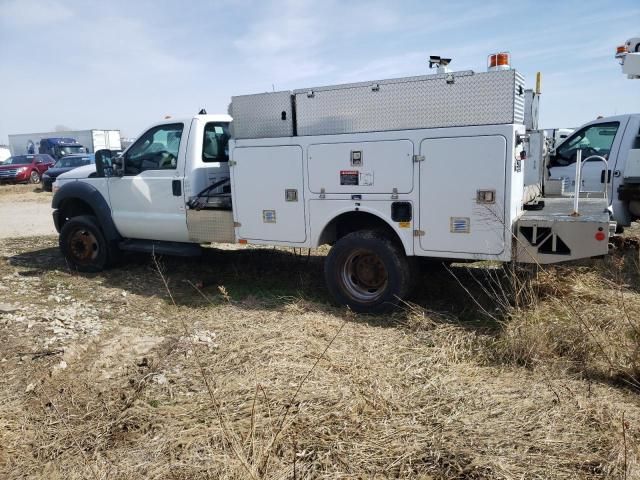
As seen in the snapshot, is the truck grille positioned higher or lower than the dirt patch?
higher

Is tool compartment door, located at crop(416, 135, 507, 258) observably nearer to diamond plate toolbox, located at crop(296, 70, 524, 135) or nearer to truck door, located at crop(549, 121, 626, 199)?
diamond plate toolbox, located at crop(296, 70, 524, 135)

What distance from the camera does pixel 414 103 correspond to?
194 inches

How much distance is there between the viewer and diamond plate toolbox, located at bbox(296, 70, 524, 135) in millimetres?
4609

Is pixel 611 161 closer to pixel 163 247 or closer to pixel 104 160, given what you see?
pixel 163 247

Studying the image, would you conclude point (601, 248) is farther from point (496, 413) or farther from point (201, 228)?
point (201, 228)

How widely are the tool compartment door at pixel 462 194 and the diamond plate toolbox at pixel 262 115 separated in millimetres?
1563

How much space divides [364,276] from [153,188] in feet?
9.99

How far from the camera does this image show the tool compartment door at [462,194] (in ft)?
15.1

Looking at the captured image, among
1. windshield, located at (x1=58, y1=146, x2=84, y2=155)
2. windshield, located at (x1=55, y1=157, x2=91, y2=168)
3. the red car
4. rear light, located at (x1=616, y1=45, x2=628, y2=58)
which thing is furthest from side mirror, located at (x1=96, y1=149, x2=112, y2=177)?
windshield, located at (x1=58, y1=146, x2=84, y2=155)

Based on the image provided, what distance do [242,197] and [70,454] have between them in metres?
3.40

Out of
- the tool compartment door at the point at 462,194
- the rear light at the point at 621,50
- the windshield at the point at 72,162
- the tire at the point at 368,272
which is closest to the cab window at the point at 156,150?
the tire at the point at 368,272

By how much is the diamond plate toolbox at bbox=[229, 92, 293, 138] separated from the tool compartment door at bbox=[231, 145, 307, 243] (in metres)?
0.19

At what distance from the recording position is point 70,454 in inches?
121

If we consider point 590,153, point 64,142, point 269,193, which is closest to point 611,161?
point 590,153
